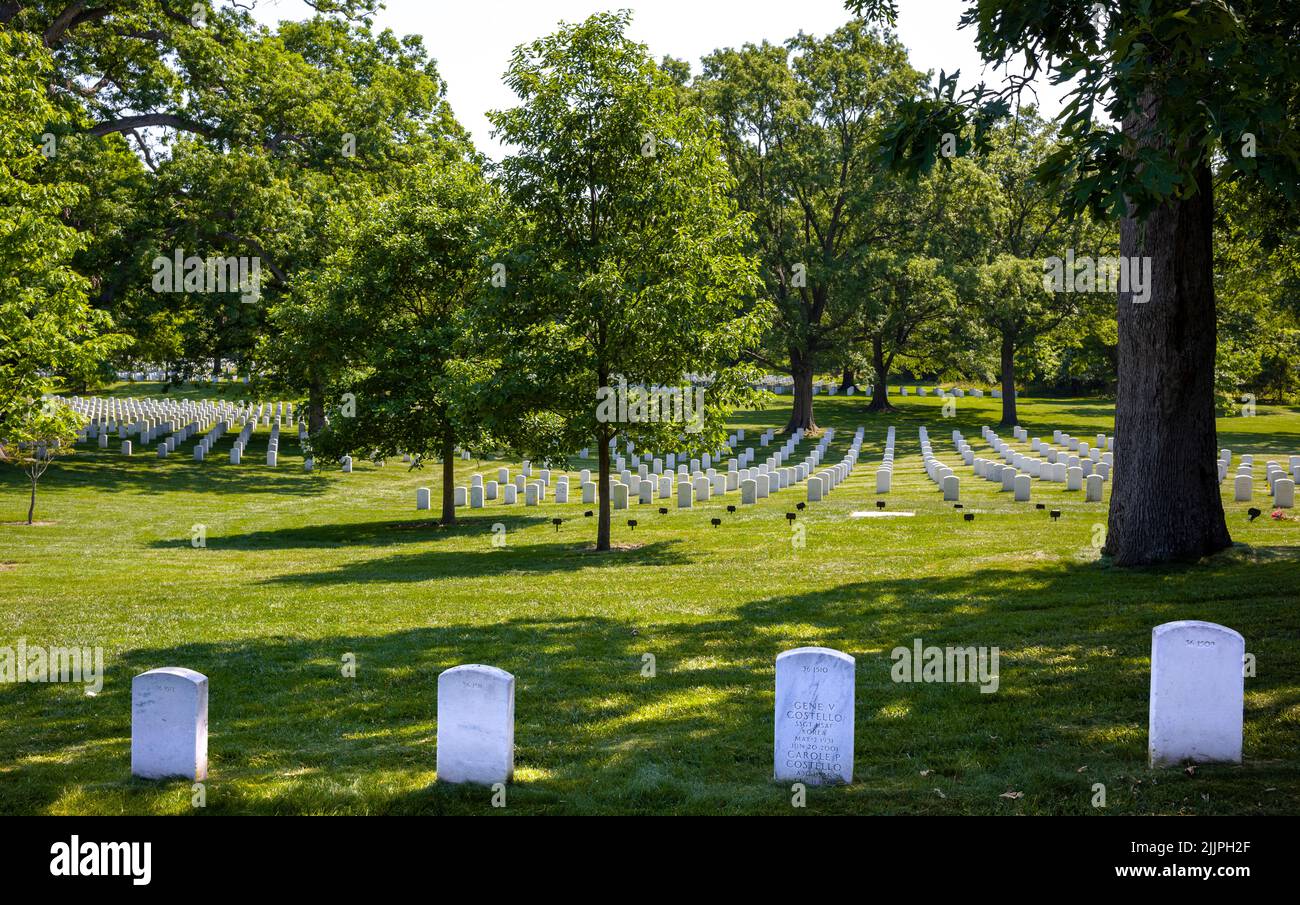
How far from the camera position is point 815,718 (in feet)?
23.6

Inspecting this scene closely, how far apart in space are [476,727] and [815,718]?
2228 millimetres

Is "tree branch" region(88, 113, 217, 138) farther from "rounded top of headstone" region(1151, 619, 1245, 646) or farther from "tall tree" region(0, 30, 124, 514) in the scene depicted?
"rounded top of headstone" region(1151, 619, 1245, 646)

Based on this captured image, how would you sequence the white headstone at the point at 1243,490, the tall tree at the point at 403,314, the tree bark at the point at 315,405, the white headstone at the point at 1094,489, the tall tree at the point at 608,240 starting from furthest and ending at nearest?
the tree bark at the point at 315,405, the tall tree at the point at 403,314, the white headstone at the point at 1094,489, the white headstone at the point at 1243,490, the tall tree at the point at 608,240

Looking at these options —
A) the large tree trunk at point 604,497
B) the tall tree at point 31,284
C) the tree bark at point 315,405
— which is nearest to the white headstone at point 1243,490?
the large tree trunk at point 604,497

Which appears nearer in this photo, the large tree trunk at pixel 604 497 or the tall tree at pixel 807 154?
the large tree trunk at pixel 604 497

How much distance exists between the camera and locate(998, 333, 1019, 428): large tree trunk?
51.0 meters

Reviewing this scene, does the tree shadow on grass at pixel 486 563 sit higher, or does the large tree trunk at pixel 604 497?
the large tree trunk at pixel 604 497

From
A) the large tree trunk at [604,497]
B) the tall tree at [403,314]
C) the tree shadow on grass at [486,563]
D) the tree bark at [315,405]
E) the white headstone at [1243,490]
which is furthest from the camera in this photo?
the tree bark at [315,405]

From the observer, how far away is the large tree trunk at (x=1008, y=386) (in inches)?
2008

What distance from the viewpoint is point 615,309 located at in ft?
61.0

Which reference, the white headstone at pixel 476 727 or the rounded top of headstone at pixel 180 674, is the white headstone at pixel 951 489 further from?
the rounded top of headstone at pixel 180 674

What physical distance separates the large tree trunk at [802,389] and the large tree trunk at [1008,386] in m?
9.51

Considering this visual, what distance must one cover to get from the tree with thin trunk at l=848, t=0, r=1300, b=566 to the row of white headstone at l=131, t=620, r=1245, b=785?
315cm
